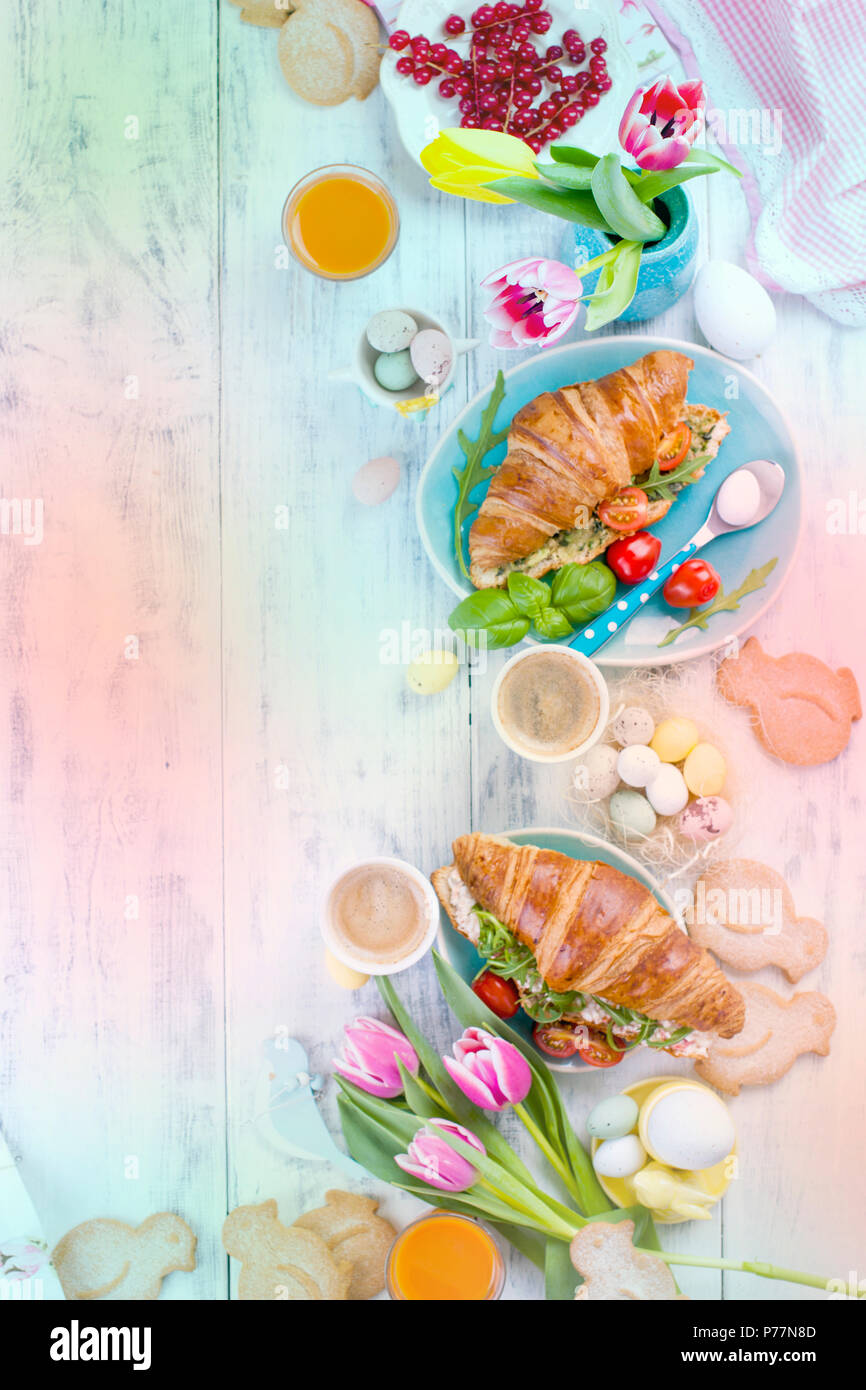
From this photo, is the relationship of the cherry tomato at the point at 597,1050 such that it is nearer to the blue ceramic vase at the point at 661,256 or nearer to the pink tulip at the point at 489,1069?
the pink tulip at the point at 489,1069

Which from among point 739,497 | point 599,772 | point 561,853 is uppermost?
point 739,497

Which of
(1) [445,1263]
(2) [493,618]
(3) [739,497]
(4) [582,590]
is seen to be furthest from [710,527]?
(1) [445,1263]

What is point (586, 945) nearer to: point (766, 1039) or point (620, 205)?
point (766, 1039)

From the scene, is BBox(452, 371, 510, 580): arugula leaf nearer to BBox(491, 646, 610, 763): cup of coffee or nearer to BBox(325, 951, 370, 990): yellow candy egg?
BBox(491, 646, 610, 763): cup of coffee

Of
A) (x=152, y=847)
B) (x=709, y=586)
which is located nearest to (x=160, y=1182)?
(x=152, y=847)

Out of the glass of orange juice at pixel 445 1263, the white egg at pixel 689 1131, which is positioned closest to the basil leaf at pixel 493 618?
the white egg at pixel 689 1131
